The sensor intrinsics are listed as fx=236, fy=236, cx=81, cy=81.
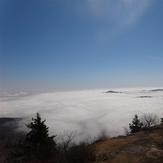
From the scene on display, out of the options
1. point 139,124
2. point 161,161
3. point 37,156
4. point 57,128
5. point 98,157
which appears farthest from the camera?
point 57,128

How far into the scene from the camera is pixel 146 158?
18.2m

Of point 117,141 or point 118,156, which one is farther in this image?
point 117,141

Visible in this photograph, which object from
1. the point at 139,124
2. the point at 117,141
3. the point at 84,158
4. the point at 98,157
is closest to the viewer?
the point at 84,158

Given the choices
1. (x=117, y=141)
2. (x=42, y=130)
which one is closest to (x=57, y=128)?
(x=42, y=130)

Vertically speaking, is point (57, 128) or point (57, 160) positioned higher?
point (57, 160)

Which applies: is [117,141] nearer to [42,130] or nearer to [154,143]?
[154,143]

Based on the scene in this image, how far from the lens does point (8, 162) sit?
2105 cm

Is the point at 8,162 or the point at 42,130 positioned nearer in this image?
the point at 8,162

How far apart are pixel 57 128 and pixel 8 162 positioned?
519 ft

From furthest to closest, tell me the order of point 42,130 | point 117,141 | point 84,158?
point 42,130, point 117,141, point 84,158

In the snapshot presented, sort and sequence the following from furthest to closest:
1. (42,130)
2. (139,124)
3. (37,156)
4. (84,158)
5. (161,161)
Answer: (139,124) < (42,130) < (37,156) < (84,158) < (161,161)

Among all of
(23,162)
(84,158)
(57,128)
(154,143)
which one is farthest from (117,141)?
(57,128)

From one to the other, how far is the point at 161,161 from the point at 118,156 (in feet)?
12.0

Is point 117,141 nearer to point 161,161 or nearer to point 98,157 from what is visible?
point 98,157
